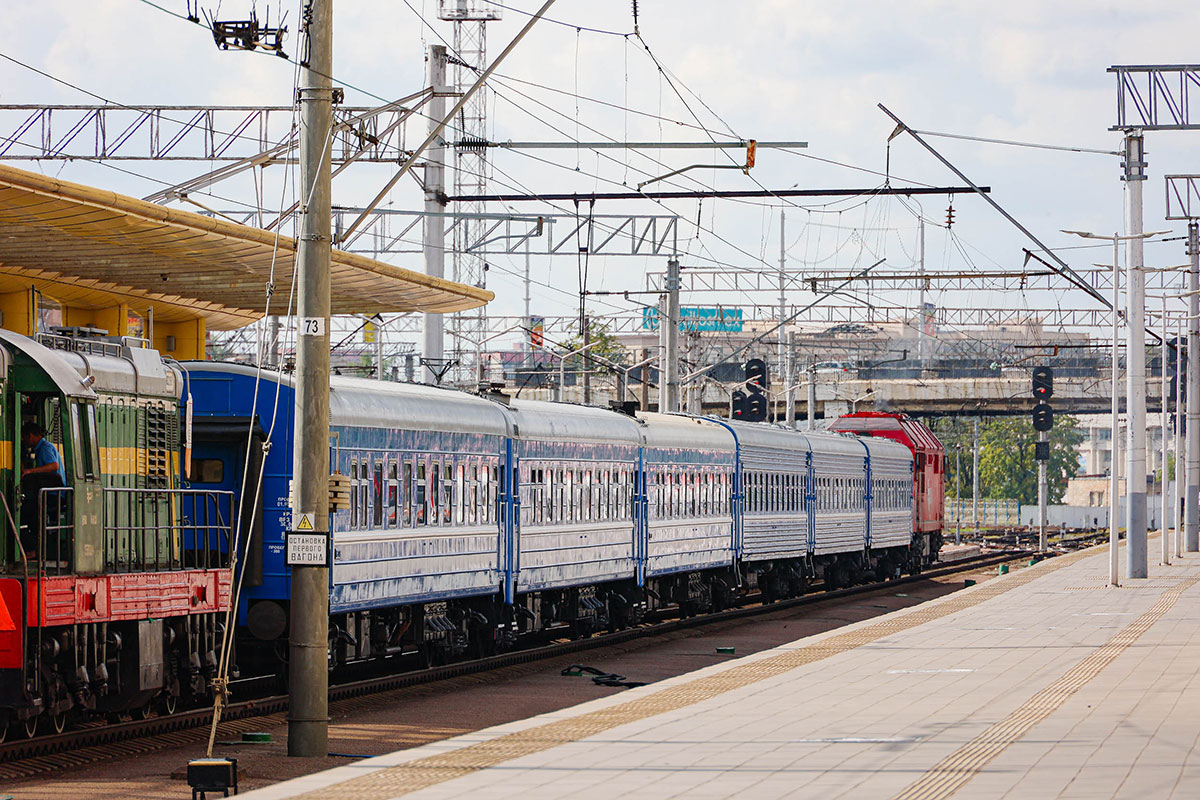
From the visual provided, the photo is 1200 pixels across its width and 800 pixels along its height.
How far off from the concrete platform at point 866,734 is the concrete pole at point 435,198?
12.1 meters

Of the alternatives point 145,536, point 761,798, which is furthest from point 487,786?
point 145,536

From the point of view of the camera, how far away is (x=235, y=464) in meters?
18.6

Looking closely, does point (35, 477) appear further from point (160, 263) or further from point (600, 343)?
point (600, 343)

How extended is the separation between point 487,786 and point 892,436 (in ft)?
139

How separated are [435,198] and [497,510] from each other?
33.9 feet

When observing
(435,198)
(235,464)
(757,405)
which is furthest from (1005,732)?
(757,405)

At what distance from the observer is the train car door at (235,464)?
18.3 m

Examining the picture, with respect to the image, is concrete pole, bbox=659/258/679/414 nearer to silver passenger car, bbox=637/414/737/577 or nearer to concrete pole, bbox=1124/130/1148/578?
silver passenger car, bbox=637/414/737/577

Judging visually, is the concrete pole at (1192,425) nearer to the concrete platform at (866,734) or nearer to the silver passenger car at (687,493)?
the silver passenger car at (687,493)

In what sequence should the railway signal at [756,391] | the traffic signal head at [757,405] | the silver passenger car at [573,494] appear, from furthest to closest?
the traffic signal head at [757,405]
the railway signal at [756,391]
the silver passenger car at [573,494]

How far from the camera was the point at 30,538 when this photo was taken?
48.7ft

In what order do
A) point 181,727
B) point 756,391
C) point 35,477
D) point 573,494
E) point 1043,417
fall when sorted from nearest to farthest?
point 35,477 → point 181,727 → point 573,494 → point 1043,417 → point 756,391

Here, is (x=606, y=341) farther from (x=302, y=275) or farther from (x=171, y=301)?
(x=302, y=275)

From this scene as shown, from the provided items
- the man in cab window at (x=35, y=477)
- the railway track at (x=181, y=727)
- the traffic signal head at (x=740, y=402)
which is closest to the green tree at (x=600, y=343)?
the traffic signal head at (x=740, y=402)
